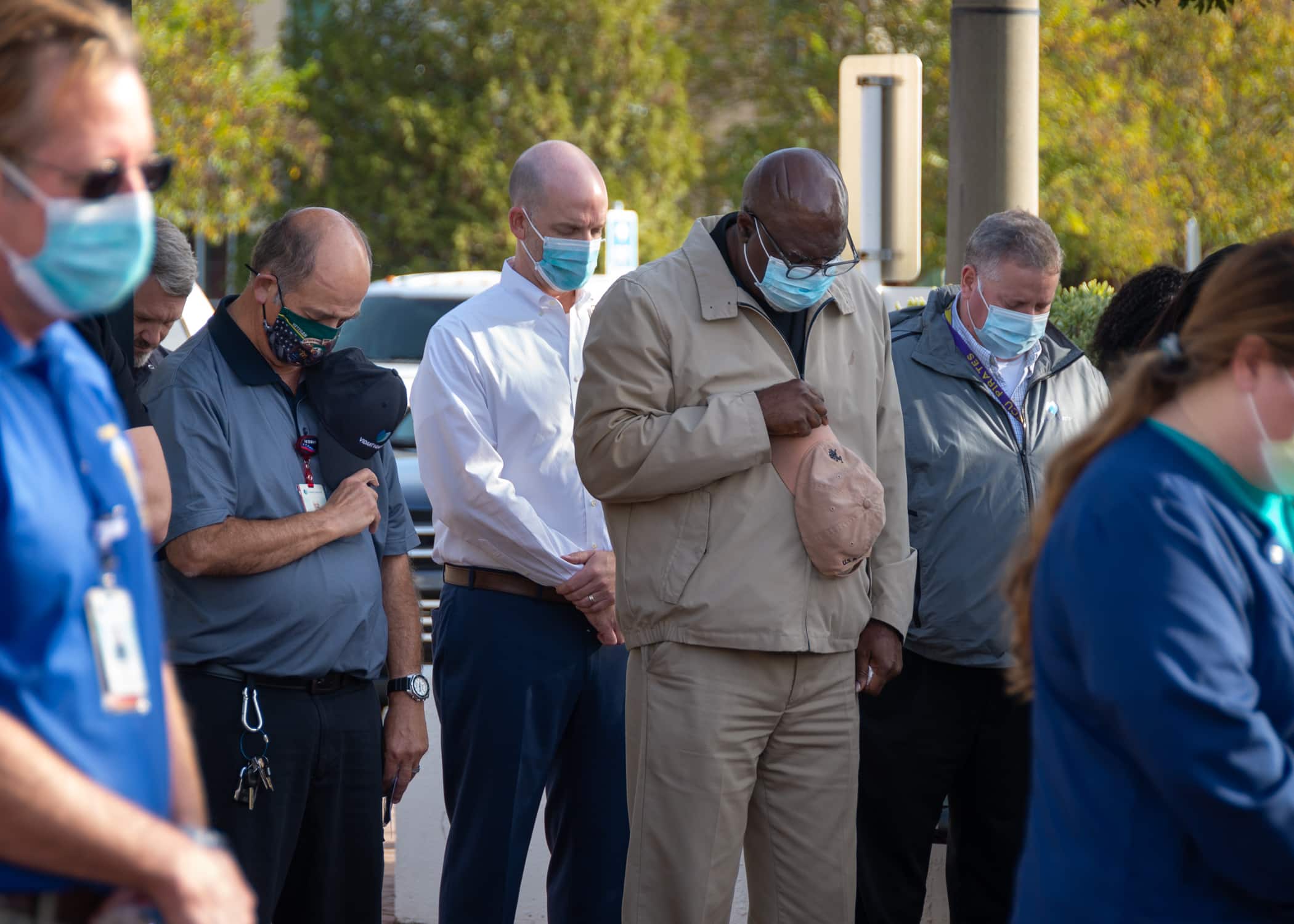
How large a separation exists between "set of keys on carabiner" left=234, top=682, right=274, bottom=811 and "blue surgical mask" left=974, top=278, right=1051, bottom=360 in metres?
2.34

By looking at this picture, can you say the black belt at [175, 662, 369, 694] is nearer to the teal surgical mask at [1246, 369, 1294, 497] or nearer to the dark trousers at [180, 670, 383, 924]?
the dark trousers at [180, 670, 383, 924]

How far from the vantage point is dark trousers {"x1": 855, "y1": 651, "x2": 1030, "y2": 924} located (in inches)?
190

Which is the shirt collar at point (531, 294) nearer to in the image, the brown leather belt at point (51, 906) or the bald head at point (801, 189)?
the bald head at point (801, 189)

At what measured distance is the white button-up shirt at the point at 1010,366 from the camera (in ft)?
16.2

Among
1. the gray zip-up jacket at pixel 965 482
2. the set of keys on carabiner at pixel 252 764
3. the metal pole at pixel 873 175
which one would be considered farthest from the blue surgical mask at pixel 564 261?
the metal pole at pixel 873 175

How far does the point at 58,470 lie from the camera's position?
6.19 ft

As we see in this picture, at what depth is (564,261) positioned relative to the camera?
4941mm

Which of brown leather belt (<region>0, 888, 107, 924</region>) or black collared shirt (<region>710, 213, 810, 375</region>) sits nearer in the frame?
brown leather belt (<region>0, 888, 107, 924</region>)

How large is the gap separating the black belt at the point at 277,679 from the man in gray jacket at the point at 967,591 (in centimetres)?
161

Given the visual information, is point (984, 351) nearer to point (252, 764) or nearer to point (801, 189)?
point (801, 189)

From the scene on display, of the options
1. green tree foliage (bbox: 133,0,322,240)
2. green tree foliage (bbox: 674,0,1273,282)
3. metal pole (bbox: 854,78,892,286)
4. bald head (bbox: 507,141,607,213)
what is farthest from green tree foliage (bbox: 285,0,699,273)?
bald head (bbox: 507,141,607,213)

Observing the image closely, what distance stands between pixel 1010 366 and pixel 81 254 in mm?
3563

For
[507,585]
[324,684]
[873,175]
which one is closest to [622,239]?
[873,175]

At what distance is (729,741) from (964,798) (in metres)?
1.26
